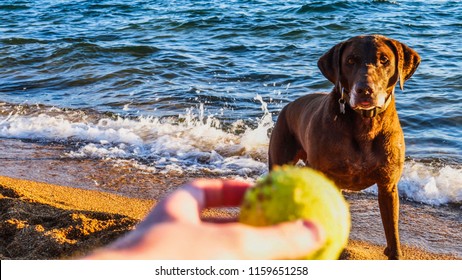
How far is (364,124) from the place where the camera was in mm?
4496

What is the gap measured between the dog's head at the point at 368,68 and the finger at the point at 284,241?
3.10 m

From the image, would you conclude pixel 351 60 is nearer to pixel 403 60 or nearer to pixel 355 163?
pixel 403 60

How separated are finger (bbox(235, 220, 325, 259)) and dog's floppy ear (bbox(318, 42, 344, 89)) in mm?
3544

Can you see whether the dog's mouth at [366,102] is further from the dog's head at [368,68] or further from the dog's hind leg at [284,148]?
the dog's hind leg at [284,148]

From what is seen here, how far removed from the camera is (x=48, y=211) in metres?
5.19

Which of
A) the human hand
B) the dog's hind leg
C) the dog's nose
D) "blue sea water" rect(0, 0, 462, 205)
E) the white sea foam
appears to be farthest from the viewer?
"blue sea water" rect(0, 0, 462, 205)

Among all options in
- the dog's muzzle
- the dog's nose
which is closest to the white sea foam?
the dog's muzzle

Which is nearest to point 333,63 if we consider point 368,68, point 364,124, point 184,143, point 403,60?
point 368,68

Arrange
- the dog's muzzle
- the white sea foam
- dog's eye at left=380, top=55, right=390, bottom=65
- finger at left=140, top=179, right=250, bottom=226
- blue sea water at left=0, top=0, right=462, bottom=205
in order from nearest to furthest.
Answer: finger at left=140, top=179, right=250, bottom=226, the dog's muzzle, dog's eye at left=380, top=55, right=390, bottom=65, the white sea foam, blue sea water at left=0, top=0, right=462, bottom=205

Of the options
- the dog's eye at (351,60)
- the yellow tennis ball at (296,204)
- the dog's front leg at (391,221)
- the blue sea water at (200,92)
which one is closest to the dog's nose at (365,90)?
the dog's eye at (351,60)

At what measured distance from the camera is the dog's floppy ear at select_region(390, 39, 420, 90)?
4734 millimetres

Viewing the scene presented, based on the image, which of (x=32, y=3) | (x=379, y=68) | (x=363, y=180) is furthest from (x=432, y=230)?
(x=32, y=3)

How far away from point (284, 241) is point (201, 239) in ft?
0.56

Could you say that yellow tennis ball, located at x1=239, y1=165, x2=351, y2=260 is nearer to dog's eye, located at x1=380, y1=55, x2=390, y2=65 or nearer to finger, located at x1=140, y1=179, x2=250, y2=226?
finger, located at x1=140, y1=179, x2=250, y2=226
